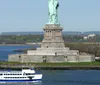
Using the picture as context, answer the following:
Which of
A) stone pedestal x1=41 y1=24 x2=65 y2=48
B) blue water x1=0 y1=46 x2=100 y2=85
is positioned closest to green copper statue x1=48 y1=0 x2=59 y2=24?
stone pedestal x1=41 y1=24 x2=65 y2=48

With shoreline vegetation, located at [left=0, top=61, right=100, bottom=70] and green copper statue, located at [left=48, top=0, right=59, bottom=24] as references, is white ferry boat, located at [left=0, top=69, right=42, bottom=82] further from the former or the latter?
green copper statue, located at [left=48, top=0, right=59, bottom=24]

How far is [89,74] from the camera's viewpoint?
79625 millimetres

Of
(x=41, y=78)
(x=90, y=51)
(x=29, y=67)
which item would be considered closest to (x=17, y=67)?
(x=29, y=67)

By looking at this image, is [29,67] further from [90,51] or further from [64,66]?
[90,51]

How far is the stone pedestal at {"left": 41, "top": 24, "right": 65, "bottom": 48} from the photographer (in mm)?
91562

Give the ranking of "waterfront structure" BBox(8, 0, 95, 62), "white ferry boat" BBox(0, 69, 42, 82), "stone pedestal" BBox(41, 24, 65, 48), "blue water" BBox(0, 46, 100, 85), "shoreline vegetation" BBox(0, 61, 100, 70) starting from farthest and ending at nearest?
"stone pedestal" BBox(41, 24, 65, 48), "waterfront structure" BBox(8, 0, 95, 62), "shoreline vegetation" BBox(0, 61, 100, 70), "white ferry boat" BBox(0, 69, 42, 82), "blue water" BBox(0, 46, 100, 85)

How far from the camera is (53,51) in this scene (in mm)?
90688

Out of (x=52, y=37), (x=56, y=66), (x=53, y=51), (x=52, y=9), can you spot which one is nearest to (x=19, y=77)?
(x=56, y=66)

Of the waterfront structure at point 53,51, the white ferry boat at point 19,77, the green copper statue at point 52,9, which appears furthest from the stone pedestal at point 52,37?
the white ferry boat at point 19,77

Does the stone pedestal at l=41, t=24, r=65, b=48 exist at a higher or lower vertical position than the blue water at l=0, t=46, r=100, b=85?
higher

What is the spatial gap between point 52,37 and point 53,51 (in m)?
2.16

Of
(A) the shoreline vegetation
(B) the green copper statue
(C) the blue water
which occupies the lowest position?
(C) the blue water

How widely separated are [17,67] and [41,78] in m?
13.1

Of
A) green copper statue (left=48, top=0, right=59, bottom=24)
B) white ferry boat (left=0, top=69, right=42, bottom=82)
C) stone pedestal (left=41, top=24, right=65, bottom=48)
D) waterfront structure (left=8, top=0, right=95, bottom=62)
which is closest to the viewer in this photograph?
white ferry boat (left=0, top=69, right=42, bottom=82)
